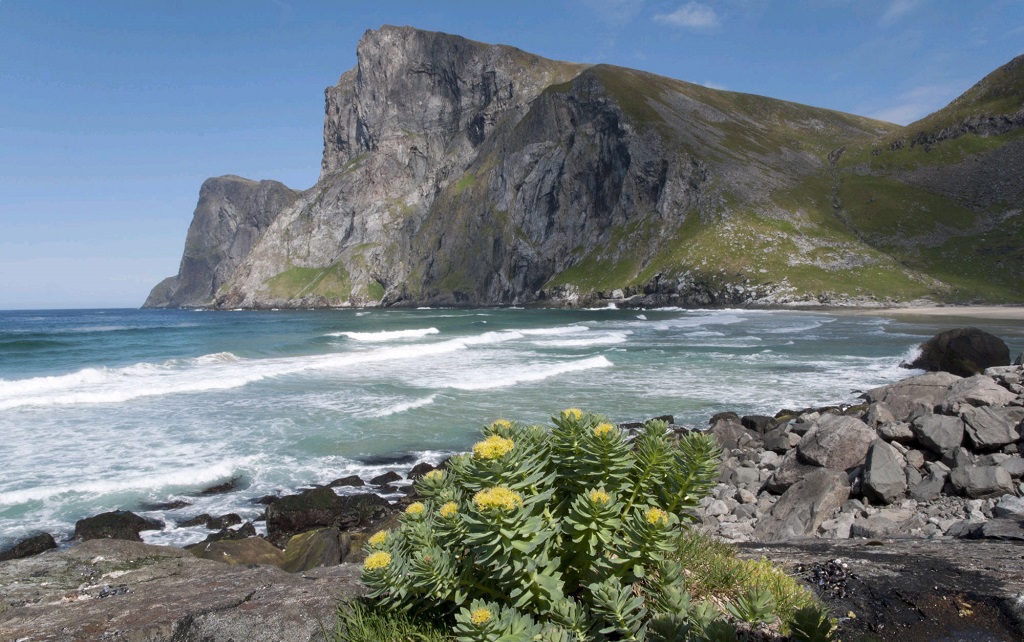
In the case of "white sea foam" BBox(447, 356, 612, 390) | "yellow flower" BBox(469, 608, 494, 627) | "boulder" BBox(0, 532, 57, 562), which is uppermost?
"yellow flower" BBox(469, 608, 494, 627)

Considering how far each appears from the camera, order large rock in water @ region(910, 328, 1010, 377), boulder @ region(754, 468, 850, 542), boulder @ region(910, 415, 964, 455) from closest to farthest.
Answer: boulder @ region(754, 468, 850, 542)
boulder @ region(910, 415, 964, 455)
large rock in water @ region(910, 328, 1010, 377)

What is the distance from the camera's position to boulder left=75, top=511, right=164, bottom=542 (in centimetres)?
1262

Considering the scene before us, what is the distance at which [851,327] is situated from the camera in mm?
57594

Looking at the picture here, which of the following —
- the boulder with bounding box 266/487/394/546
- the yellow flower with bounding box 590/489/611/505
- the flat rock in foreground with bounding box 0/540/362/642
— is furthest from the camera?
the boulder with bounding box 266/487/394/546

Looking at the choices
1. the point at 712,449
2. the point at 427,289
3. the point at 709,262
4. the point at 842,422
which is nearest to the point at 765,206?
the point at 709,262

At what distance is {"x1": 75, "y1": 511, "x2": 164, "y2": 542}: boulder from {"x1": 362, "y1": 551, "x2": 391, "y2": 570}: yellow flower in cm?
1241

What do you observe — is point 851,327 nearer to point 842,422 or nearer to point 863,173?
point 842,422

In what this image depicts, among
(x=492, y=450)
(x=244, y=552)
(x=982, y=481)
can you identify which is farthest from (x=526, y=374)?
(x=492, y=450)

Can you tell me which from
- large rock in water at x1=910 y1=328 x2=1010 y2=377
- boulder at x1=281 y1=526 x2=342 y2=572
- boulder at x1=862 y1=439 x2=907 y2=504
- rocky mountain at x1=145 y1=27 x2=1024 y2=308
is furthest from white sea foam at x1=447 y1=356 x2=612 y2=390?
rocky mountain at x1=145 y1=27 x2=1024 y2=308

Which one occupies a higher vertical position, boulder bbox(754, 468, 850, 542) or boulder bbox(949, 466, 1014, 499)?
boulder bbox(949, 466, 1014, 499)

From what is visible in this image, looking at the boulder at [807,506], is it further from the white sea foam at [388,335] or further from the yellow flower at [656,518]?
the white sea foam at [388,335]

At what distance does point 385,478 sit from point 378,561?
14009 mm

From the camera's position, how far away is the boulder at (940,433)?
1171 cm

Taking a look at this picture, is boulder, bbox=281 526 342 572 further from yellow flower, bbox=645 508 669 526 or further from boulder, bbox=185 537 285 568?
yellow flower, bbox=645 508 669 526
